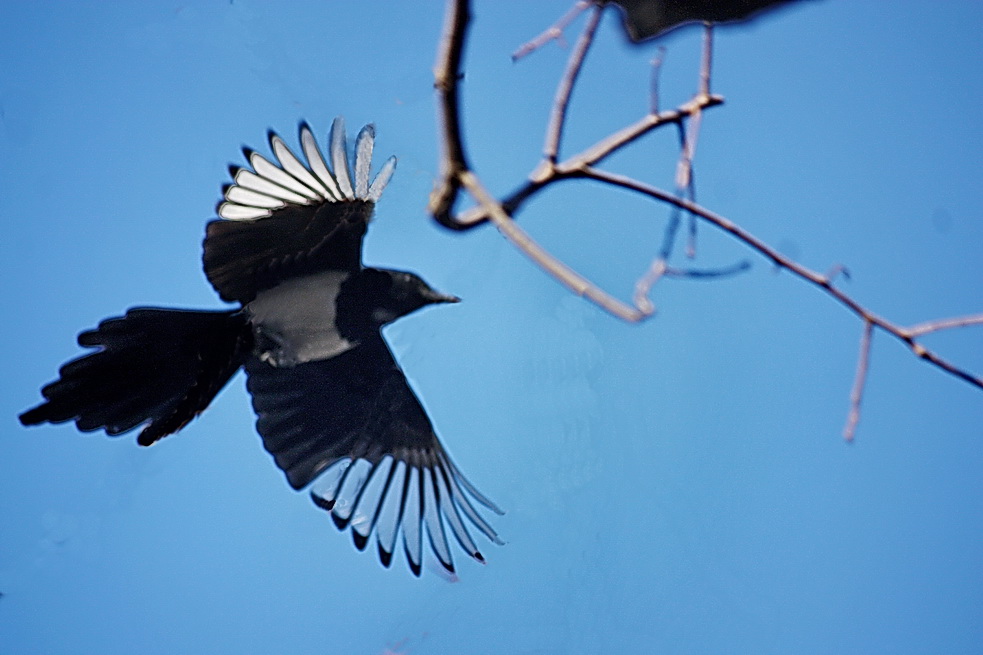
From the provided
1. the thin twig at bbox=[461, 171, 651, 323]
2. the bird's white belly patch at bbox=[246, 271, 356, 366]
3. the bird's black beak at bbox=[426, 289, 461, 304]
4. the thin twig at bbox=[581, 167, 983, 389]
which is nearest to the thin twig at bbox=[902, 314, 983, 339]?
the thin twig at bbox=[581, 167, 983, 389]

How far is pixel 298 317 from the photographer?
1070 mm

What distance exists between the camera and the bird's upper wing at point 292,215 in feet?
3.32

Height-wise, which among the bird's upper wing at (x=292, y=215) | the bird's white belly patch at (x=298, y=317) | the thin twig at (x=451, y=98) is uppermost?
the bird's upper wing at (x=292, y=215)

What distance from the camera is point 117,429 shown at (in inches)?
42.2

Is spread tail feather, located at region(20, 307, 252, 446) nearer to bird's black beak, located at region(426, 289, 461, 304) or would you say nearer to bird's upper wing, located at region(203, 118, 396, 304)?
bird's upper wing, located at region(203, 118, 396, 304)

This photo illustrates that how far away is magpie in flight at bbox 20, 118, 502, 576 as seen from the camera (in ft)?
3.37

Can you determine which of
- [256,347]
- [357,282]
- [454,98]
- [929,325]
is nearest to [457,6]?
[454,98]

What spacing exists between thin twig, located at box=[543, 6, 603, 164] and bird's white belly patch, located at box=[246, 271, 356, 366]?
2.36 feet

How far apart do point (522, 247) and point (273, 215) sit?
0.83 metres

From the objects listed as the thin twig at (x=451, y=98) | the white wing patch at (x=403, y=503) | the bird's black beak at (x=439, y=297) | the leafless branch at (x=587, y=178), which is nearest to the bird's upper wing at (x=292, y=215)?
the bird's black beak at (x=439, y=297)

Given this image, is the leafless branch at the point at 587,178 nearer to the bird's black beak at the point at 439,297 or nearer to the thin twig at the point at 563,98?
the thin twig at the point at 563,98

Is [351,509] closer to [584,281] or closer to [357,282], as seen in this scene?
[357,282]

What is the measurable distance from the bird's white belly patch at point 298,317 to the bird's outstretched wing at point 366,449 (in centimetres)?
3

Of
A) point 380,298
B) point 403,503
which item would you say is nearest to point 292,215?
point 380,298
